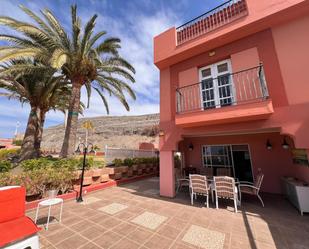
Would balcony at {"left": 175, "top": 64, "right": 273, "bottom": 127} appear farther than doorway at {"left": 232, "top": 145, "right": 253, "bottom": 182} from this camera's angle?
No

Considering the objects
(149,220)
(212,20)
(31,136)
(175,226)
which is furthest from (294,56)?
(31,136)

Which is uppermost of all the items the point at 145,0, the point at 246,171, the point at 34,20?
the point at 145,0

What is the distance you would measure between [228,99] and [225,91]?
40cm

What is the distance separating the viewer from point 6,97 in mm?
13438

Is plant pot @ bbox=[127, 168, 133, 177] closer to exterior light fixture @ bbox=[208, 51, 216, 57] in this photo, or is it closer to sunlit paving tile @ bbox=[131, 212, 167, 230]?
sunlit paving tile @ bbox=[131, 212, 167, 230]

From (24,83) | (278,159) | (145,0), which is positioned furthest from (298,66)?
(24,83)

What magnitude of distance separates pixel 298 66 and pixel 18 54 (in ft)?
38.3

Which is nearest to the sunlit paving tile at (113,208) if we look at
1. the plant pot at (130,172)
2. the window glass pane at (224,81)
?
the plant pot at (130,172)

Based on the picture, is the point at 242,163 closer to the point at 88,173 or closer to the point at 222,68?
the point at 222,68

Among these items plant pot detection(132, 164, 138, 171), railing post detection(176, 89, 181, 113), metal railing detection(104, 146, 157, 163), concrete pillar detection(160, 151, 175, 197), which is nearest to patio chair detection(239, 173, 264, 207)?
concrete pillar detection(160, 151, 175, 197)

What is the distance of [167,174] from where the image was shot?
723cm

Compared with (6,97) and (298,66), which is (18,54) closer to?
(6,97)

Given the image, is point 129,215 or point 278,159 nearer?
point 129,215

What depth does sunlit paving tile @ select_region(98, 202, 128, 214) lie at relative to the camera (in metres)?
5.39
